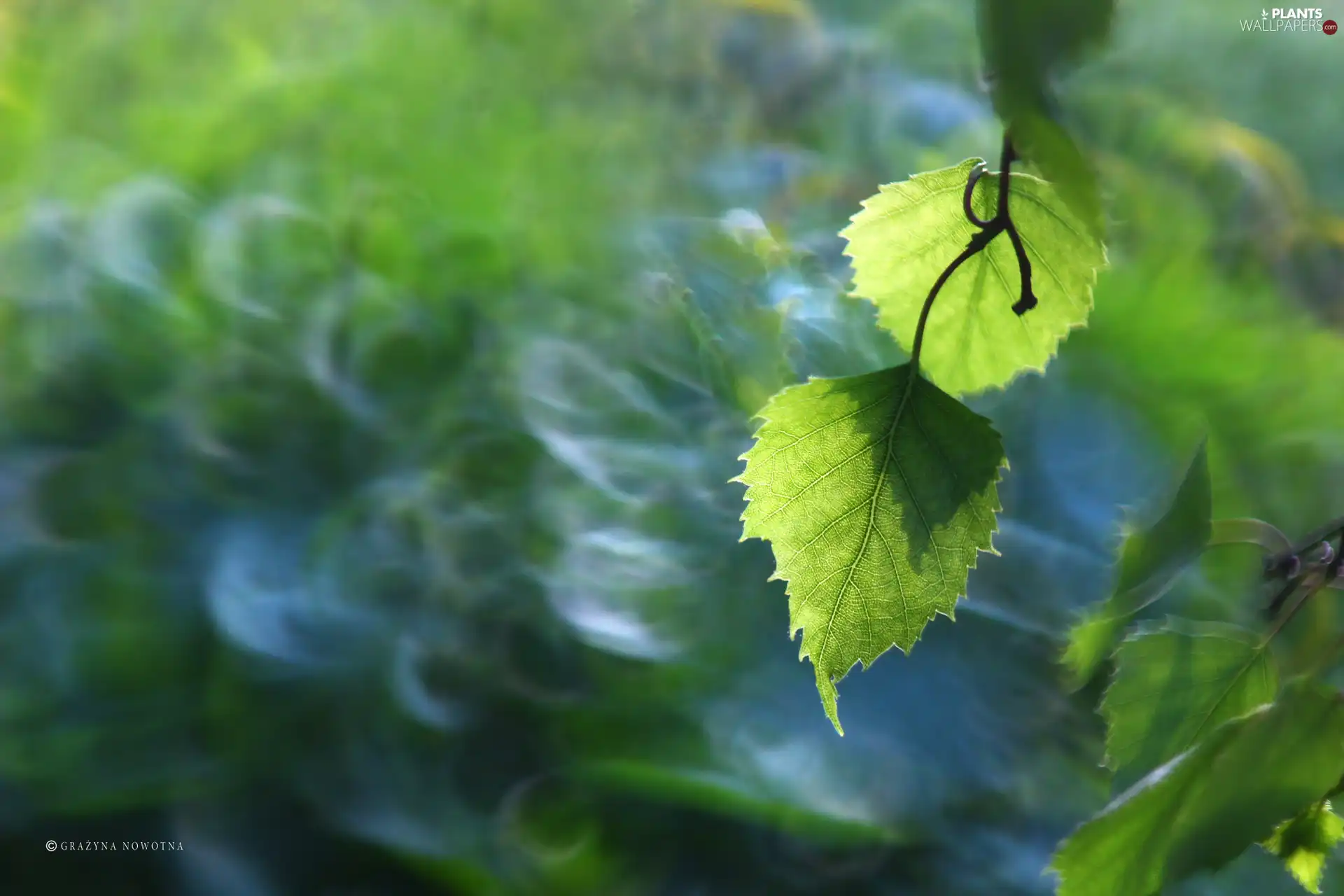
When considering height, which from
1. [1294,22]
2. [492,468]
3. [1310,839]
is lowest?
[1310,839]

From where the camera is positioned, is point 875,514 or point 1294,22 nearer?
point 875,514

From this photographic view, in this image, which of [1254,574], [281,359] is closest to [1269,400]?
[1254,574]

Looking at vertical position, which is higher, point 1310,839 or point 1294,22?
point 1294,22

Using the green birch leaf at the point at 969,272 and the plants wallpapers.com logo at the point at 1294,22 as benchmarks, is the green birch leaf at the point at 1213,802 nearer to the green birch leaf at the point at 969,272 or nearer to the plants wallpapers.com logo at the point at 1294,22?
the green birch leaf at the point at 969,272

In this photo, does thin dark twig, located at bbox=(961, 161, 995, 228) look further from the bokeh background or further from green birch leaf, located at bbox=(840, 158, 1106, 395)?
Answer: the bokeh background

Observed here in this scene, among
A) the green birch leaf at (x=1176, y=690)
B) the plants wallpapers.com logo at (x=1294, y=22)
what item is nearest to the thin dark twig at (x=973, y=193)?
the green birch leaf at (x=1176, y=690)

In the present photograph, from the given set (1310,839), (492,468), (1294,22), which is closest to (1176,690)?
(1310,839)

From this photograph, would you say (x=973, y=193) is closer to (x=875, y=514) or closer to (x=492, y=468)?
(x=875, y=514)

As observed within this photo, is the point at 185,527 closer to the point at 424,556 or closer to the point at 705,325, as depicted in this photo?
the point at 424,556
